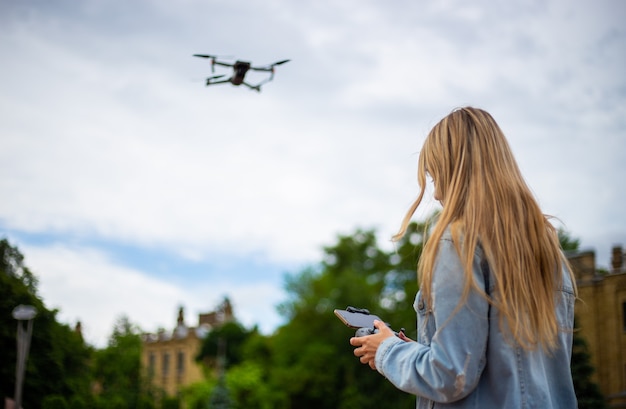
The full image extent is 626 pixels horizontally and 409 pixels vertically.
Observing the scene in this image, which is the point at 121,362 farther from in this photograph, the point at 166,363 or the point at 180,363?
the point at 166,363

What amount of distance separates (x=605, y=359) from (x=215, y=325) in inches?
2212

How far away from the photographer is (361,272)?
56094 millimetres

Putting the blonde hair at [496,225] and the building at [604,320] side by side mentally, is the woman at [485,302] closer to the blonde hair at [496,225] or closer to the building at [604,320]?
the blonde hair at [496,225]

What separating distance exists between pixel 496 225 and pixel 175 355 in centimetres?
7514

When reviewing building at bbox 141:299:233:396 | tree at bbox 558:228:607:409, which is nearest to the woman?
tree at bbox 558:228:607:409

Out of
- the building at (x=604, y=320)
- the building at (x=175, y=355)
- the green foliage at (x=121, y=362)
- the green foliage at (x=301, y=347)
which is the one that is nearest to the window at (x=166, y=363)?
the building at (x=175, y=355)

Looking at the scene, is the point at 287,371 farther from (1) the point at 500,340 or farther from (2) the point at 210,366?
(1) the point at 500,340

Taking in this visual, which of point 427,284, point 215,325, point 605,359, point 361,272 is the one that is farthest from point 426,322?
point 215,325

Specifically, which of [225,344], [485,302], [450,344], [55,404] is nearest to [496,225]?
[485,302]

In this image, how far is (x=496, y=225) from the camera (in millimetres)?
2598

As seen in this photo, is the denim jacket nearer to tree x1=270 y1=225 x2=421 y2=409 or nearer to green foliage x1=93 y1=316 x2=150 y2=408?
tree x1=270 y1=225 x2=421 y2=409

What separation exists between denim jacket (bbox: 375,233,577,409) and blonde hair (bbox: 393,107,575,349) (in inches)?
1.5

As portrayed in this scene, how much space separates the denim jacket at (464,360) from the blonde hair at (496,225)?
0.12 feet

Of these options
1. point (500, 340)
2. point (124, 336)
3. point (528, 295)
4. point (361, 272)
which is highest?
point (361, 272)
